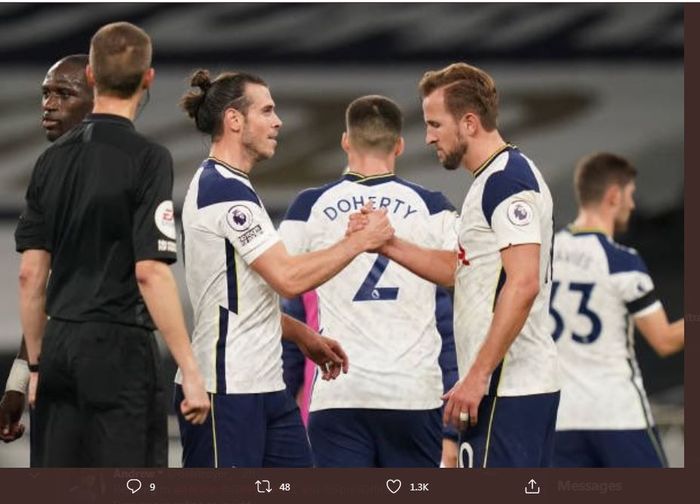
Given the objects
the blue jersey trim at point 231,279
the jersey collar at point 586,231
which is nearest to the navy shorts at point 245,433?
the blue jersey trim at point 231,279

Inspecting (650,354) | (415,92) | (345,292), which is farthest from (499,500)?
(415,92)

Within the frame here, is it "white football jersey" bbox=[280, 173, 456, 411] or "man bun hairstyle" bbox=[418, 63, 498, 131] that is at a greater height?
"man bun hairstyle" bbox=[418, 63, 498, 131]

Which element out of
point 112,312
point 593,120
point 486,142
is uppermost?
point 593,120

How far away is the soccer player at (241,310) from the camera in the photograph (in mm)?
4332

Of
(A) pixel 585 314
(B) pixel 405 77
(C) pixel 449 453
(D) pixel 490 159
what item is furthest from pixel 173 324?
(B) pixel 405 77

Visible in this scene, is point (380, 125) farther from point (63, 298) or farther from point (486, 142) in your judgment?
point (63, 298)

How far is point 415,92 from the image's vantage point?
11836 mm

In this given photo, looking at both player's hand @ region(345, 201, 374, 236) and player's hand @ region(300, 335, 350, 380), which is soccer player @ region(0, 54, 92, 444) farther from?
player's hand @ region(300, 335, 350, 380)

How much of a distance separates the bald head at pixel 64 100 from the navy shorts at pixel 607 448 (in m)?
2.81

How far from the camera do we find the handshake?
4.51 meters

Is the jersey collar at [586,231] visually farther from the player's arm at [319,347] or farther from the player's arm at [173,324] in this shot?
the player's arm at [173,324]

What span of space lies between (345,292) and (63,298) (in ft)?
4.86

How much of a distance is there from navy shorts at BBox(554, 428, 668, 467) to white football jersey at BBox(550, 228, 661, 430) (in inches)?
1.5

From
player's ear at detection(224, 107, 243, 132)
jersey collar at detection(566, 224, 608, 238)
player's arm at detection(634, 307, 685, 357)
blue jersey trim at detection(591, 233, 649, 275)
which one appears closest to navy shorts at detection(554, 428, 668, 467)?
player's arm at detection(634, 307, 685, 357)
